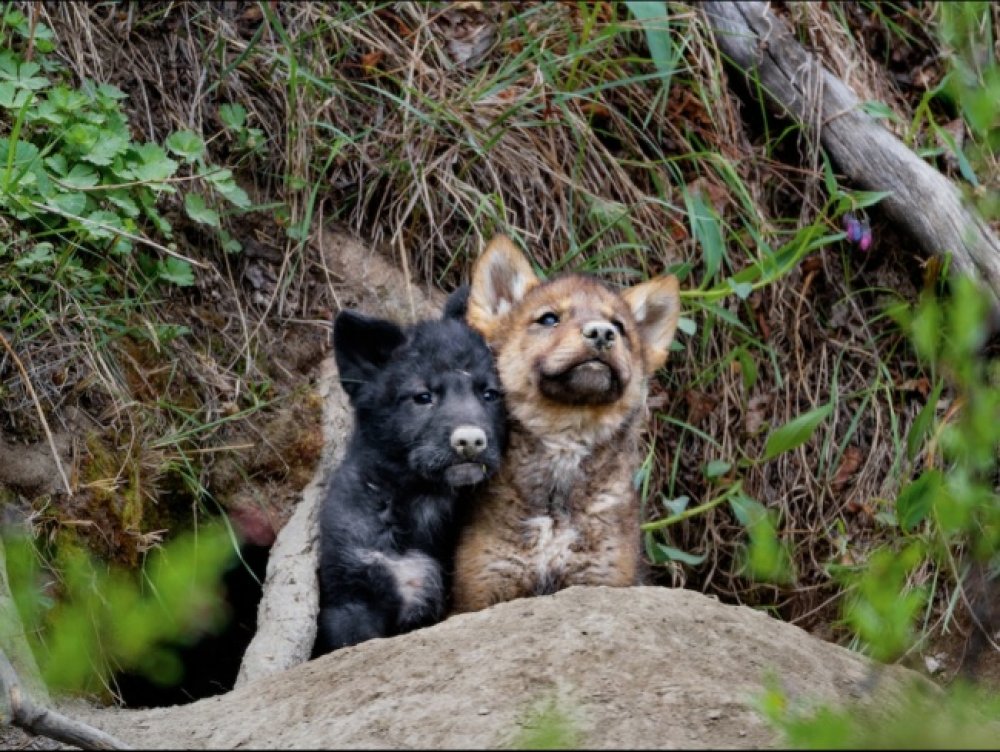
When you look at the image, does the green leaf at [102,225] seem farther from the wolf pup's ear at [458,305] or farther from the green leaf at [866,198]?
the green leaf at [866,198]

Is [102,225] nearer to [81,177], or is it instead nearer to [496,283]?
[81,177]

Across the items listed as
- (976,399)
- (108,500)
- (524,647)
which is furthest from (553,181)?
(976,399)

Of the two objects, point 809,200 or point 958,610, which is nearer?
point 958,610

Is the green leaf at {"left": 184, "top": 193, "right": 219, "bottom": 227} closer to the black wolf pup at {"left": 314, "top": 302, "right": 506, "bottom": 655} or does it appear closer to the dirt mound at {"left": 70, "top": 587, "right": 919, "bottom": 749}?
A: the black wolf pup at {"left": 314, "top": 302, "right": 506, "bottom": 655}

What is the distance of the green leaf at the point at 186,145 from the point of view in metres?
5.12

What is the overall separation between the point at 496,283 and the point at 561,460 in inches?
29.6

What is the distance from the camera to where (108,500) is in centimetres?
457

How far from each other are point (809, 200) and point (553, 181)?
1.20m

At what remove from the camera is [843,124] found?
6055mm

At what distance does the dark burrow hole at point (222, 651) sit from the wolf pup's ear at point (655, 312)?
63.9 inches

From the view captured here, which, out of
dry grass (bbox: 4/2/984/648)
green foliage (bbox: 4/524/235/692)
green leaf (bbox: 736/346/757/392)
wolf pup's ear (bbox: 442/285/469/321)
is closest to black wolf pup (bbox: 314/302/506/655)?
wolf pup's ear (bbox: 442/285/469/321)

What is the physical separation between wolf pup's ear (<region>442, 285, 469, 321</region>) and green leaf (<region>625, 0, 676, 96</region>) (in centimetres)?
159

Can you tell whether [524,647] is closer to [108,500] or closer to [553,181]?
[108,500]

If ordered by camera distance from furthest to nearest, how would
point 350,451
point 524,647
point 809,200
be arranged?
point 809,200 → point 350,451 → point 524,647
